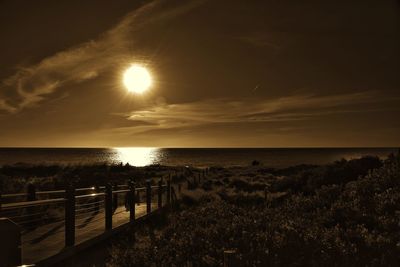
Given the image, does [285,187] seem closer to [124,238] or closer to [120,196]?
[120,196]

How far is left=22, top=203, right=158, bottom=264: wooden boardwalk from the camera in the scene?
8.30m

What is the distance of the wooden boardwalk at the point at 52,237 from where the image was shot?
27.2 feet

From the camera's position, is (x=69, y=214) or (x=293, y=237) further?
(x=69, y=214)

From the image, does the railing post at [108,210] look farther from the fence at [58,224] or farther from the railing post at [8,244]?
the railing post at [8,244]

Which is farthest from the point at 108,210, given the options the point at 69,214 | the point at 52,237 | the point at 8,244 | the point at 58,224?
the point at 8,244

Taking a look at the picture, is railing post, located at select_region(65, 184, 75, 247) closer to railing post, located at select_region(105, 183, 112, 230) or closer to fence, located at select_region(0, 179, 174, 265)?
fence, located at select_region(0, 179, 174, 265)

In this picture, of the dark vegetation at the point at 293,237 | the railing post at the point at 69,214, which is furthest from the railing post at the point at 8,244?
the railing post at the point at 69,214

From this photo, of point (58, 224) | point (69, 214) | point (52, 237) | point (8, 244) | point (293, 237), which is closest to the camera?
point (8, 244)

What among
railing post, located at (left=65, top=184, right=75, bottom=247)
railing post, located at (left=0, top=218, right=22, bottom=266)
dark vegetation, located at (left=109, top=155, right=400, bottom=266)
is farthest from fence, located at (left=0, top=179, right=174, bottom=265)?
railing post, located at (left=0, top=218, right=22, bottom=266)

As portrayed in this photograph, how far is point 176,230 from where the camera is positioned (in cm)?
1125

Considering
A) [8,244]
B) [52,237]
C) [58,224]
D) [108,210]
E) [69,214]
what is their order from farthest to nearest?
[58,224], [108,210], [52,237], [69,214], [8,244]

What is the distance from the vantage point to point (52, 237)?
10031mm

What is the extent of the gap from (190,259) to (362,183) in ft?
29.8

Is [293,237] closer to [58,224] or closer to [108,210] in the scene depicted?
[108,210]
